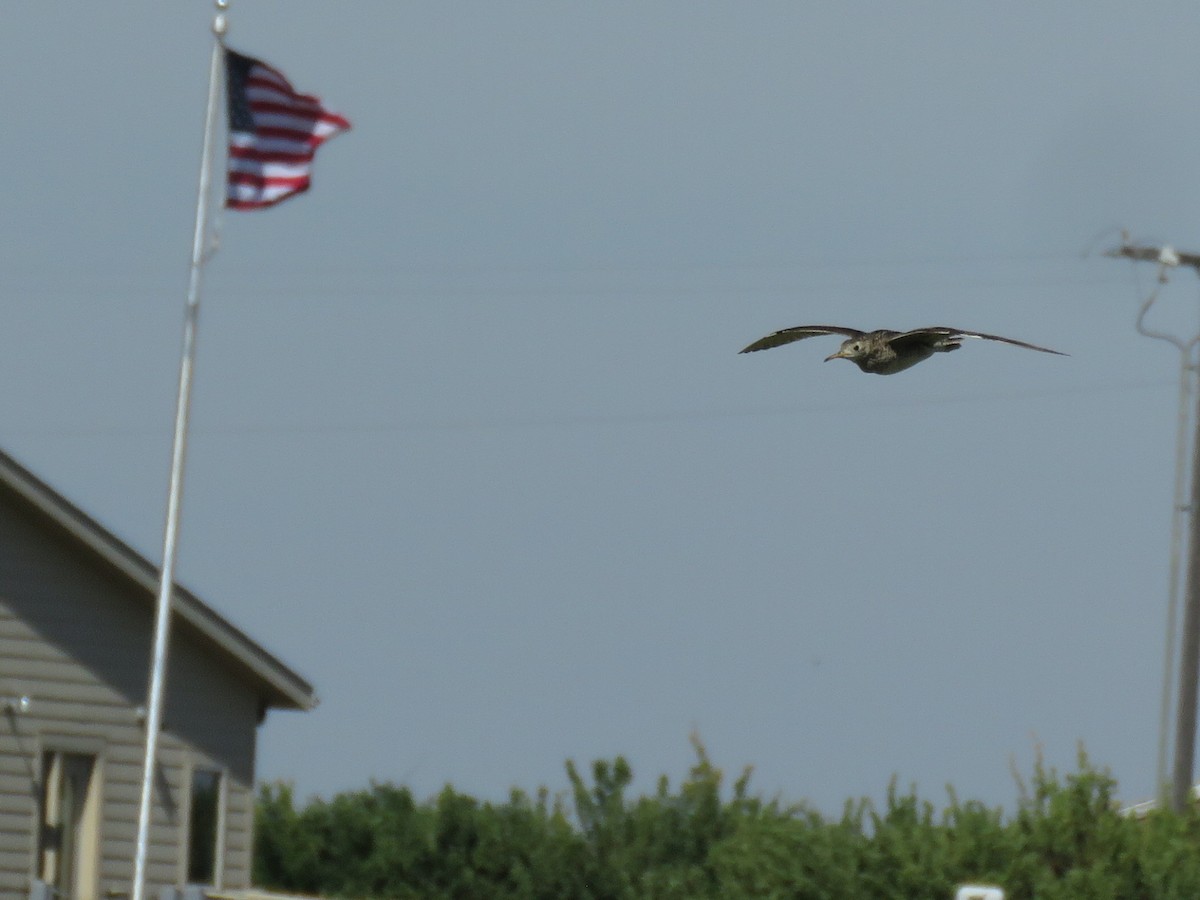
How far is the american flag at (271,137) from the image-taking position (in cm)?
1972

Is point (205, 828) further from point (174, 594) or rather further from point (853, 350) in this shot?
point (853, 350)

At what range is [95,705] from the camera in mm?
21641

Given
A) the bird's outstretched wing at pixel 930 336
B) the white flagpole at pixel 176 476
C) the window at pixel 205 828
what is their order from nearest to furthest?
the bird's outstretched wing at pixel 930 336
the white flagpole at pixel 176 476
the window at pixel 205 828

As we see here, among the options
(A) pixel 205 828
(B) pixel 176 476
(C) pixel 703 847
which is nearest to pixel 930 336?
(B) pixel 176 476

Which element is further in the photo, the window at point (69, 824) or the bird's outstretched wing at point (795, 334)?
the window at point (69, 824)

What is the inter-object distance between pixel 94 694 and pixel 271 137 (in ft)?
17.2

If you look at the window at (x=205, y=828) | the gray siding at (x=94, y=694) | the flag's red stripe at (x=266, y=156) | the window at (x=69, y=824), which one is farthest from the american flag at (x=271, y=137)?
the window at (x=205, y=828)

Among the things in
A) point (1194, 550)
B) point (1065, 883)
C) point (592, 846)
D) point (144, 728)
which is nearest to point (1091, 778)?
point (1065, 883)

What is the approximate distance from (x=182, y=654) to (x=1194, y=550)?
985 cm

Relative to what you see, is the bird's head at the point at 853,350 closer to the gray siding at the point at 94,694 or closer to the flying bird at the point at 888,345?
the flying bird at the point at 888,345

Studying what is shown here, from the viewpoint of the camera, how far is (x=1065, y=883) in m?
19.0

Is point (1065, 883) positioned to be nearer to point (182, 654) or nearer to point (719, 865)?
point (719, 865)

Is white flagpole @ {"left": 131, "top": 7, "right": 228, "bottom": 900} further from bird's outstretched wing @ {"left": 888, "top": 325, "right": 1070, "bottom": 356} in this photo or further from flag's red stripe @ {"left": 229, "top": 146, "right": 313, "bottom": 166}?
bird's outstretched wing @ {"left": 888, "top": 325, "right": 1070, "bottom": 356}

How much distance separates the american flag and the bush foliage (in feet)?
21.9
